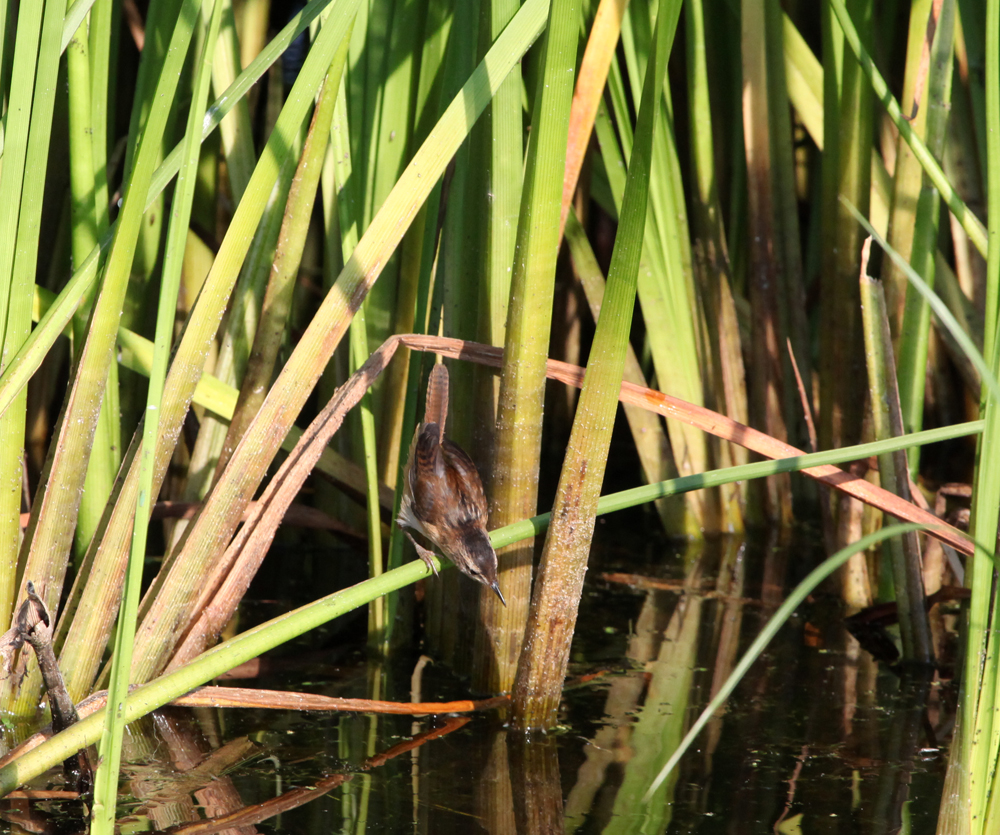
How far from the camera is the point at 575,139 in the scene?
107 inches

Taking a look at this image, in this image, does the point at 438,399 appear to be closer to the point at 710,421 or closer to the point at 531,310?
the point at 531,310

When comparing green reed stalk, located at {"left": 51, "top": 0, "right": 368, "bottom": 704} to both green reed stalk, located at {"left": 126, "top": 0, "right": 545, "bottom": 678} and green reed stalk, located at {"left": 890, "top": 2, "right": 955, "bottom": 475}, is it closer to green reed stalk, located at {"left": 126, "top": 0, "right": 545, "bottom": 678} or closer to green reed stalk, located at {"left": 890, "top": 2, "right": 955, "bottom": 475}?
green reed stalk, located at {"left": 126, "top": 0, "right": 545, "bottom": 678}

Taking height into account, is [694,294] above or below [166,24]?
below

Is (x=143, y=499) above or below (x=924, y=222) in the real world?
below

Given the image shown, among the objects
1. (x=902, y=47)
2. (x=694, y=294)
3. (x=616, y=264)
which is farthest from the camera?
(x=902, y=47)

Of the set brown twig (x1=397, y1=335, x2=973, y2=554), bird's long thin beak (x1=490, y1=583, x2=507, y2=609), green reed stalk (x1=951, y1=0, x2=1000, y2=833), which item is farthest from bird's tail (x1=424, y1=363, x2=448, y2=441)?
green reed stalk (x1=951, y1=0, x2=1000, y2=833)

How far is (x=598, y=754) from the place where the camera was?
8.26ft

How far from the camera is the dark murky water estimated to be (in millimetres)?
2203

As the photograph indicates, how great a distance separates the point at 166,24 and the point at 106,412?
0.98 metres

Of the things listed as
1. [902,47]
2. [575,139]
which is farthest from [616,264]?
[902,47]

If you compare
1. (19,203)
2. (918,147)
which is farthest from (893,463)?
(19,203)

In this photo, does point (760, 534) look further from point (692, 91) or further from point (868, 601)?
point (692, 91)

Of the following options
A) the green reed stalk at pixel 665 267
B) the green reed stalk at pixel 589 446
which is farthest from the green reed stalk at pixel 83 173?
the green reed stalk at pixel 665 267

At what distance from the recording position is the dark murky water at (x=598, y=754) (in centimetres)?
220
